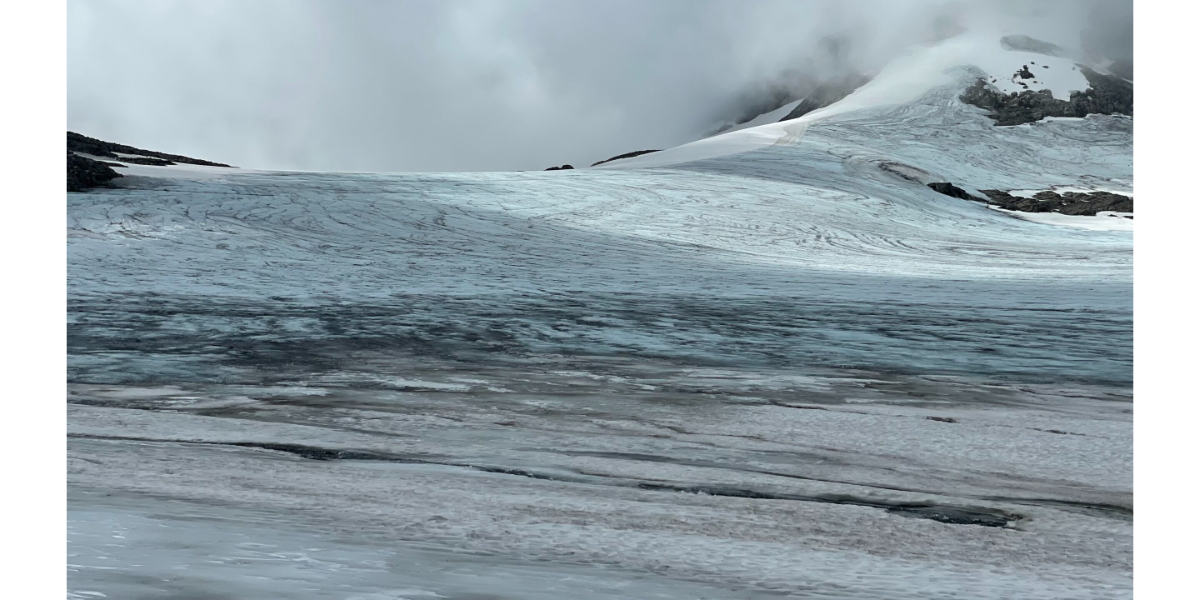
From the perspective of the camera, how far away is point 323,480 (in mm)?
1737

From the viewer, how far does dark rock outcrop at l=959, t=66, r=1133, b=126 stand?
17680 millimetres

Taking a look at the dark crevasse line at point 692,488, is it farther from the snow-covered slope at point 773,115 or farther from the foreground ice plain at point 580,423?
the snow-covered slope at point 773,115

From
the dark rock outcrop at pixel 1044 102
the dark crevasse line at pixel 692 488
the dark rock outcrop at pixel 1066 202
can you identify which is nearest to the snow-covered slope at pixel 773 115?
the dark rock outcrop at pixel 1044 102

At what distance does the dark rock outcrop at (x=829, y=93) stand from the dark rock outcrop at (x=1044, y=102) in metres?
4.00

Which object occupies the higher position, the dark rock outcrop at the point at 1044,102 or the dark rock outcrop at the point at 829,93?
the dark rock outcrop at the point at 829,93

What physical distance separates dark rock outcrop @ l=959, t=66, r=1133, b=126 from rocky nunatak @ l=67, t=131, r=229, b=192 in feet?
42.7

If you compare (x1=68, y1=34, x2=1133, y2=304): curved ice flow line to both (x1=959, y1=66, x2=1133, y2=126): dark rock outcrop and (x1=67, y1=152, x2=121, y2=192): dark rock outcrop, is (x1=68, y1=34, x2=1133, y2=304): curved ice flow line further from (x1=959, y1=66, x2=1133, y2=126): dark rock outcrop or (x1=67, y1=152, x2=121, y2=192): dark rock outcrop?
(x1=959, y1=66, x2=1133, y2=126): dark rock outcrop

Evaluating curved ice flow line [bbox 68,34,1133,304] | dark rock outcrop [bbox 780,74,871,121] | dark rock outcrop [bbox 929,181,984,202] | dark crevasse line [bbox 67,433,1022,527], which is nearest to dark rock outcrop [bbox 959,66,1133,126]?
dark rock outcrop [bbox 780,74,871,121]

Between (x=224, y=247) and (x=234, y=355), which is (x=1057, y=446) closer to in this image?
(x=234, y=355)

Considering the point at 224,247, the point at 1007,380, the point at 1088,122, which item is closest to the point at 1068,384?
A: the point at 1007,380

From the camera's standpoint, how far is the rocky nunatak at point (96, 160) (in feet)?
24.8

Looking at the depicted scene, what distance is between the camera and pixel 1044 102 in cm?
1872

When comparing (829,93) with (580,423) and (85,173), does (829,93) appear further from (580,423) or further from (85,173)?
(580,423)

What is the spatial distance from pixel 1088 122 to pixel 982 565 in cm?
1913
